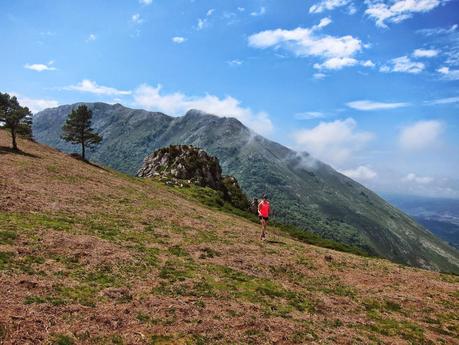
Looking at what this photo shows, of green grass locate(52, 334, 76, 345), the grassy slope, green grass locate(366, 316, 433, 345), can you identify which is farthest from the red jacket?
green grass locate(52, 334, 76, 345)

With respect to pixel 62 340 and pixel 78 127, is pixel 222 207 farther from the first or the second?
pixel 62 340

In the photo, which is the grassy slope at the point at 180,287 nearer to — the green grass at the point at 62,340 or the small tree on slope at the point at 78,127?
the green grass at the point at 62,340

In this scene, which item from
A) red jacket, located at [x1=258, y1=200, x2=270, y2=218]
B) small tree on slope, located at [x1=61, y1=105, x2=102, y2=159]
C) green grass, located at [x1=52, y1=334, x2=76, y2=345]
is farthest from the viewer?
small tree on slope, located at [x1=61, y1=105, x2=102, y2=159]

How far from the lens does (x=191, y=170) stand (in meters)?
117

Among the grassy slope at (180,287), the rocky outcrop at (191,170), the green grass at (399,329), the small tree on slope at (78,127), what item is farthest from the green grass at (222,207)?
the green grass at (399,329)

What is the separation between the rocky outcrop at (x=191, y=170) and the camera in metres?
113

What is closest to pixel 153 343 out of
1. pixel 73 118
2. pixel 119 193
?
pixel 119 193

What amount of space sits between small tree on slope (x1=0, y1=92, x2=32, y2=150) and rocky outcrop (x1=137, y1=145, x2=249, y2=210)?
136 feet

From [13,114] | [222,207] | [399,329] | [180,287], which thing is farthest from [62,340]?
[222,207]

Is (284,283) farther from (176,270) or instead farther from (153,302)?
(153,302)

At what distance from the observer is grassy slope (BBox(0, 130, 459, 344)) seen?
17219 millimetres

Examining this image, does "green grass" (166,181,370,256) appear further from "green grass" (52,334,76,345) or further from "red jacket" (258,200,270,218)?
"green grass" (52,334,76,345)

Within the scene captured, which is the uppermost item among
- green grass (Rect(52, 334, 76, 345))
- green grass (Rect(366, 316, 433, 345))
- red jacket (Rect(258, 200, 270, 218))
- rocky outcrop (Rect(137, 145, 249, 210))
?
rocky outcrop (Rect(137, 145, 249, 210))

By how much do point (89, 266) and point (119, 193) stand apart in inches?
1179
